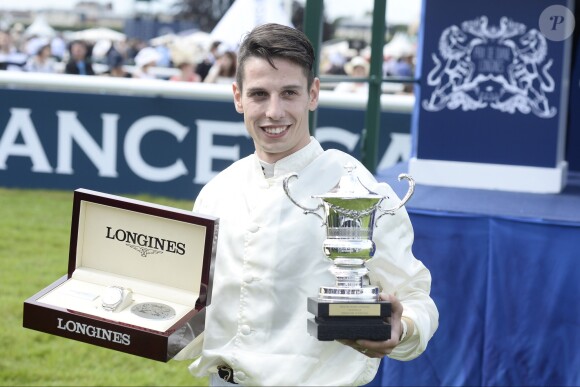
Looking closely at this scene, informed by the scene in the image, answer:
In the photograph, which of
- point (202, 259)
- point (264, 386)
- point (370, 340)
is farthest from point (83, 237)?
point (370, 340)

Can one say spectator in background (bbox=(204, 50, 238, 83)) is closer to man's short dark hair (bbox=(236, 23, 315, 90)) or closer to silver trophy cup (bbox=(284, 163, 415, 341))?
man's short dark hair (bbox=(236, 23, 315, 90))

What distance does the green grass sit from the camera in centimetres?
557

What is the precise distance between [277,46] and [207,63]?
1193 cm

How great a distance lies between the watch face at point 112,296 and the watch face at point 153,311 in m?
0.04

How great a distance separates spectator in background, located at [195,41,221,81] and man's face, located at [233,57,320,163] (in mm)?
11435

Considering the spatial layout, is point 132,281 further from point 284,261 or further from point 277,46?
point 277,46

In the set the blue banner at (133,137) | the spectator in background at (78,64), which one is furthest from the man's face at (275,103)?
the spectator in background at (78,64)

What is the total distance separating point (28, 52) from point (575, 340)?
15.2 meters

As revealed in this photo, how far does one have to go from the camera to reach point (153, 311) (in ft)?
8.15

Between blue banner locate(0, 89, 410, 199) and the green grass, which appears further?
blue banner locate(0, 89, 410, 199)

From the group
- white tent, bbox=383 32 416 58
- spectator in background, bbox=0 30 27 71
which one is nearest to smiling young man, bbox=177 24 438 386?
spectator in background, bbox=0 30 27 71

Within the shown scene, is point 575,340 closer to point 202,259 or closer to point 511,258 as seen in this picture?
point 511,258

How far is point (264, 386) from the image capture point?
90.3 inches

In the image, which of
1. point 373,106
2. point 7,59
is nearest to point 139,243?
point 373,106
